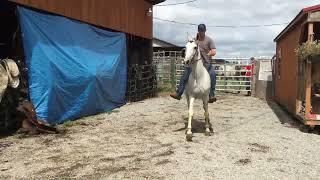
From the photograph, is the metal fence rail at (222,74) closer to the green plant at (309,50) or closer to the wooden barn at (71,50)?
the wooden barn at (71,50)

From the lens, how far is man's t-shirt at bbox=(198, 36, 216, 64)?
35.4ft

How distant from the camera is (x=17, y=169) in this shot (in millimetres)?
7609

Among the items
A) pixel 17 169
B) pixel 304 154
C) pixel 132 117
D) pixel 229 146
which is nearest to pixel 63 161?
pixel 17 169

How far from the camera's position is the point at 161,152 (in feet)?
29.2

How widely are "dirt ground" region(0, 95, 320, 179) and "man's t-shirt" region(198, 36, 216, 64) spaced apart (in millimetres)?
1768

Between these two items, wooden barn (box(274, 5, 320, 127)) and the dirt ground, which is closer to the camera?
the dirt ground

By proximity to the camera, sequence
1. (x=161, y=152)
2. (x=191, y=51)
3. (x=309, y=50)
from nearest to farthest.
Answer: (x=161, y=152) < (x=191, y=51) < (x=309, y=50)

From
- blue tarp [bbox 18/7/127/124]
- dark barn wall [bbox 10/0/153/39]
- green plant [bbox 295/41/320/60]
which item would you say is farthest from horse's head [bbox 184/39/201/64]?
dark barn wall [bbox 10/0/153/39]

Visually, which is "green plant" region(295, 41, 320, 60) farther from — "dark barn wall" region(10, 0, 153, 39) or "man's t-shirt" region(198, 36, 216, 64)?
"dark barn wall" region(10, 0, 153, 39)

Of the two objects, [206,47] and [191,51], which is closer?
[191,51]

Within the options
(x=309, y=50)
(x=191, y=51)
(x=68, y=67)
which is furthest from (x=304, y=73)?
(x=68, y=67)

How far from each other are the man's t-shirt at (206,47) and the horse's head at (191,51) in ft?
1.06

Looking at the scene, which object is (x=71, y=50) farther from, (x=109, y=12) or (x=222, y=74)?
(x=222, y=74)

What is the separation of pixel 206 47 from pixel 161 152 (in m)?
3.16
